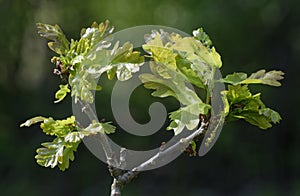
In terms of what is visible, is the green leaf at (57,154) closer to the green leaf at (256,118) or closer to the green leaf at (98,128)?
the green leaf at (98,128)

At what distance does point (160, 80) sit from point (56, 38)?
0.14 m

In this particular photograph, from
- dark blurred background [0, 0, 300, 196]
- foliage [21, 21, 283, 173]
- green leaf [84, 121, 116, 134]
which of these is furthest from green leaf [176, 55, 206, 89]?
dark blurred background [0, 0, 300, 196]

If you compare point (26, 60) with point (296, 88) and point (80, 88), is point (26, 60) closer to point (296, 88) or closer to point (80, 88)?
point (296, 88)

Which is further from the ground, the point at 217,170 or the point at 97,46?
the point at 97,46

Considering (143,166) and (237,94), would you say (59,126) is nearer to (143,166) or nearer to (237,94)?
(143,166)

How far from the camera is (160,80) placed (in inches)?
24.5

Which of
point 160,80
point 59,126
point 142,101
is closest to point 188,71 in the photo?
point 160,80

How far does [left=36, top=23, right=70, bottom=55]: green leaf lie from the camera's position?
25.7 inches

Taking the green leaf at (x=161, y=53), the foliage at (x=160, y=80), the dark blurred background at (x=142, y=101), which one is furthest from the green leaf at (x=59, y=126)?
the dark blurred background at (x=142, y=101)

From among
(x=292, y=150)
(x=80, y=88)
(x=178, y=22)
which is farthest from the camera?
(x=292, y=150)

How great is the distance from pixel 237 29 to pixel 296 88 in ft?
2.10

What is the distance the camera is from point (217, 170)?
436 centimetres

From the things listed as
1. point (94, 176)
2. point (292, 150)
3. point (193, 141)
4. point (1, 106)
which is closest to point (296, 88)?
point (292, 150)


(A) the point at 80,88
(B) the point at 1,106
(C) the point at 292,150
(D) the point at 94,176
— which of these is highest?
(B) the point at 1,106
